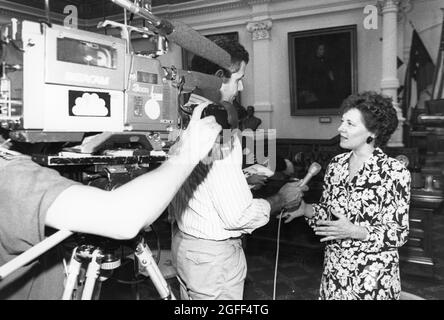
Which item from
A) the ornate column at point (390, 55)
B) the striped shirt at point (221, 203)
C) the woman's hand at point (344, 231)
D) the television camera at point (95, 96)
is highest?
the ornate column at point (390, 55)

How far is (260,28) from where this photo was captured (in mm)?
5559

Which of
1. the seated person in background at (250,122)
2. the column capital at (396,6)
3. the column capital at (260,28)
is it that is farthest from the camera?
the column capital at (260,28)

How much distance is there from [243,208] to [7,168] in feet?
2.11

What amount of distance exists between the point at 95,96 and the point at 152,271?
1.39ft

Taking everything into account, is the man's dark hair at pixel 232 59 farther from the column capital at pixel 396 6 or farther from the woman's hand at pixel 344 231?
the column capital at pixel 396 6

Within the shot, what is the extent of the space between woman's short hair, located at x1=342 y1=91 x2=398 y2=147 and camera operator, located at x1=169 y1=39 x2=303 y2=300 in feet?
2.66

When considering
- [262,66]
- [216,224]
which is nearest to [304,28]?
[262,66]

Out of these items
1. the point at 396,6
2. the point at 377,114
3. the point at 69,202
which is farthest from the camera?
the point at 396,6

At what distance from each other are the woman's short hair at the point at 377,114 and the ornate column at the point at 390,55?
2.98 m

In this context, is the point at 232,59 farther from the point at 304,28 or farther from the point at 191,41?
the point at 304,28

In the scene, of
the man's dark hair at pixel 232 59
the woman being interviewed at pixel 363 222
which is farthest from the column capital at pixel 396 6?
the man's dark hair at pixel 232 59

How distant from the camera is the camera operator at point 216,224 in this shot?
1.15m

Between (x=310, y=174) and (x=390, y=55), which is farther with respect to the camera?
(x=390, y=55)

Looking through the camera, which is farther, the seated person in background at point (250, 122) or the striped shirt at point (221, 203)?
the seated person in background at point (250, 122)
